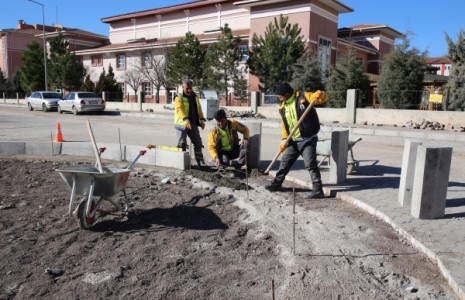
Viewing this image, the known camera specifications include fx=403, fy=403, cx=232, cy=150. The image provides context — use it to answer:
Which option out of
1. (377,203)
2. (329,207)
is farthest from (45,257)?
(377,203)

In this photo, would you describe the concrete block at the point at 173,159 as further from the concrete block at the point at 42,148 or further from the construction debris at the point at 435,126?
the construction debris at the point at 435,126

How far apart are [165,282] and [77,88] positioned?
43.3m

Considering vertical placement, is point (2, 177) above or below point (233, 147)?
below

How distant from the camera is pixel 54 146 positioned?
929 centimetres

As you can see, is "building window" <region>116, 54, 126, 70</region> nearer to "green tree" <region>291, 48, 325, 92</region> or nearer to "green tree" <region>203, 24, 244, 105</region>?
"green tree" <region>203, 24, 244, 105</region>

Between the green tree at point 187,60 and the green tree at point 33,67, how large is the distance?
2175cm

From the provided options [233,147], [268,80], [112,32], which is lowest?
[233,147]

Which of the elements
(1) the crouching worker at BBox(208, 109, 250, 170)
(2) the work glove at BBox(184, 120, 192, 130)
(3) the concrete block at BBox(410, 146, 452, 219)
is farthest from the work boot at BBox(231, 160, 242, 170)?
(3) the concrete block at BBox(410, 146, 452, 219)

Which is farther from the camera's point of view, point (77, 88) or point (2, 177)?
point (77, 88)

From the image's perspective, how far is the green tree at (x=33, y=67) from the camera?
44688 millimetres

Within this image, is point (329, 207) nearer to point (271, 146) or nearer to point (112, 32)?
point (271, 146)

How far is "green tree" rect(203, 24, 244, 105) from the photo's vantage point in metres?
27.8

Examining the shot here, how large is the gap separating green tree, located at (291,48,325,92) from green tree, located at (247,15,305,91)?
121 cm

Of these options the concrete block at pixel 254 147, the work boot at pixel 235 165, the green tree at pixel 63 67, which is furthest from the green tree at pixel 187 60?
the work boot at pixel 235 165
